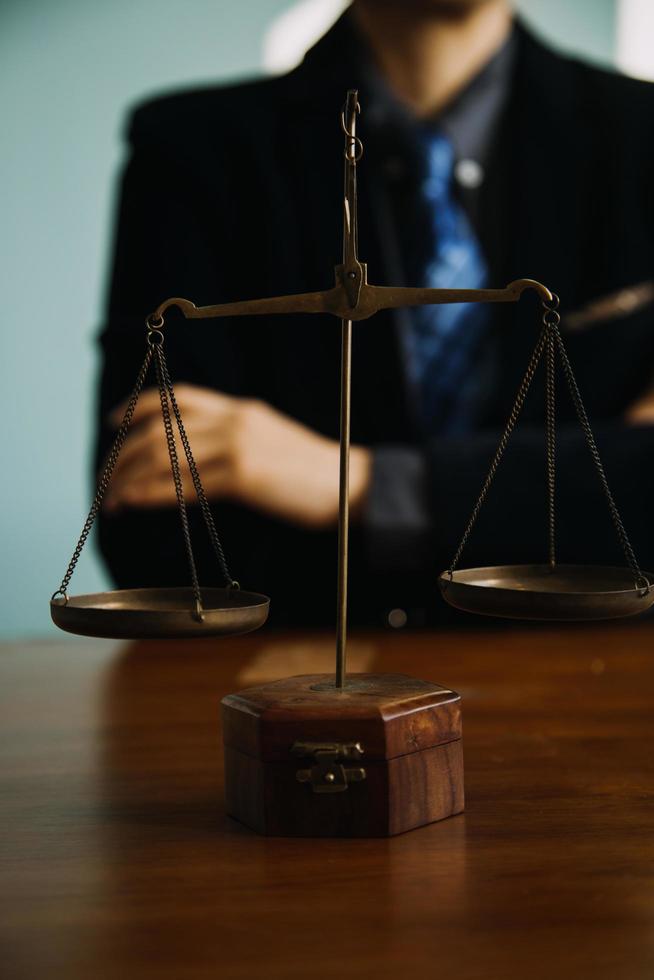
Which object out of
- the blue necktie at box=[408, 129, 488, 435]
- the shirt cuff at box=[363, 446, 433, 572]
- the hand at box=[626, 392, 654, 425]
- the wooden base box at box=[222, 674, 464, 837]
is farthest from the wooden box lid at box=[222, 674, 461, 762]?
the blue necktie at box=[408, 129, 488, 435]

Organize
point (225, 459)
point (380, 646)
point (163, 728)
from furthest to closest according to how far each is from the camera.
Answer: point (225, 459) < point (380, 646) < point (163, 728)

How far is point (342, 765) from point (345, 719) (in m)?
0.04

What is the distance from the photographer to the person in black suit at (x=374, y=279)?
221 cm

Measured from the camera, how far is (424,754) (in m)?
0.94

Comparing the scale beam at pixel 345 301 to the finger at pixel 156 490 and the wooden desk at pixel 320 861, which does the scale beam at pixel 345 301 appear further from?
the finger at pixel 156 490

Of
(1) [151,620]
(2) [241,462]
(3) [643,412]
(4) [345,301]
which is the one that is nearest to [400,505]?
(2) [241,462]

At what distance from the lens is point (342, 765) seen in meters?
0.92

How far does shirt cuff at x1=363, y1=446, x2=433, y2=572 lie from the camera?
7.23 ft

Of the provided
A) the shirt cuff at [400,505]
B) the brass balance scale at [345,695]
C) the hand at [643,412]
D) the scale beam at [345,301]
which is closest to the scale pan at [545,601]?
the brass balance scale at [345,695]

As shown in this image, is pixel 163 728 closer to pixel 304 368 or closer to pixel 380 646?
pixel 380 646

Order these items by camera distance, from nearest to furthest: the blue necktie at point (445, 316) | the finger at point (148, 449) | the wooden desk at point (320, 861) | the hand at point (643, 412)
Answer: the wooden desk at point (320, 861)
the finger at point (148, 449)
the hand at point (643, 412)
the blue necktie at point (445, 316)

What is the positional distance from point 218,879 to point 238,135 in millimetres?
2052

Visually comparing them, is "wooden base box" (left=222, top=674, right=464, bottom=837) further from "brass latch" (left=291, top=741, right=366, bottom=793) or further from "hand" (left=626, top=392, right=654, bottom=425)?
"hand" (left=626, top=392, right=654, bottom=425)

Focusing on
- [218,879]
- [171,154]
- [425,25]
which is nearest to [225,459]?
[171,154]
